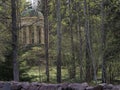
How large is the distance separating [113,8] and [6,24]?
5565mm

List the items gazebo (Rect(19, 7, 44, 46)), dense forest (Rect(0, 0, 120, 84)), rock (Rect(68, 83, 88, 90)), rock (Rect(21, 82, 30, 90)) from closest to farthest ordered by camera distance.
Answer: rock (Rect(68, 83, 88, 90)), rock (Rect(21, 82, 30, 90)), dense forest (Rect(0, 0, 120, 84)), gazebo (Rect(19, 7, 44, 46))

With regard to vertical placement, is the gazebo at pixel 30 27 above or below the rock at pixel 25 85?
above

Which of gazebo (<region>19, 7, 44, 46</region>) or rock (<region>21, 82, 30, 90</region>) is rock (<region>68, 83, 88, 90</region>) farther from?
gazebo (<region>19, 7, 44, 46</region>)

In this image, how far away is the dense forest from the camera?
14.4 metres

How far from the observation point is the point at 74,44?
18656 mm

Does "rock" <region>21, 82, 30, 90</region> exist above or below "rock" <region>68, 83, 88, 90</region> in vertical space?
below

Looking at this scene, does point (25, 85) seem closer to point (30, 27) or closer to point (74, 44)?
point (74, 44)

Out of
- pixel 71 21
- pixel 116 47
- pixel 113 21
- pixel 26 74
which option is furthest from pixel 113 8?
pixel 26 74

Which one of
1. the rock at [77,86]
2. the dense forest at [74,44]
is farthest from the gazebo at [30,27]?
the rock at [77,86]

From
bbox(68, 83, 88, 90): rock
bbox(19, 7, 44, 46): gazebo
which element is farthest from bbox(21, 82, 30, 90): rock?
bbox(19, 7, 44, 46): gazebo

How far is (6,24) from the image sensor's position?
1611 centimetres

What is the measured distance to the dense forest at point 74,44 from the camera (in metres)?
14.4

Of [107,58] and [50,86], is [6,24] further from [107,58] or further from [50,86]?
[50,86]

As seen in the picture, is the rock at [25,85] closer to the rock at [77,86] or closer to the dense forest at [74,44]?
the rock at [77,86]
